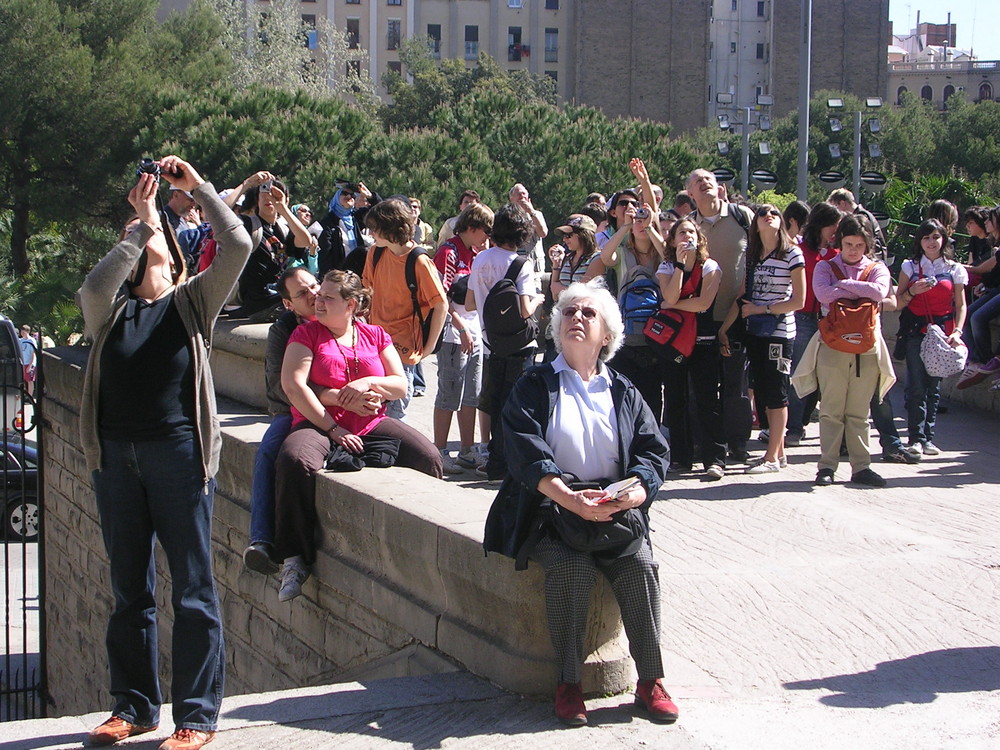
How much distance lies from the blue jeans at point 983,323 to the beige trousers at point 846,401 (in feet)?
9.07

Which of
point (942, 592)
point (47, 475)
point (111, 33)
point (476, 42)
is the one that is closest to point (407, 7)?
point (476, 42)

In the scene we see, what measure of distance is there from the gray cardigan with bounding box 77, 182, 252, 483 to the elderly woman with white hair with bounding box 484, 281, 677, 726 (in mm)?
1111

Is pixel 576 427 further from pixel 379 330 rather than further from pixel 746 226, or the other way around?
pixel 746 226

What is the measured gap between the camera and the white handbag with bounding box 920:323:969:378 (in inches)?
357

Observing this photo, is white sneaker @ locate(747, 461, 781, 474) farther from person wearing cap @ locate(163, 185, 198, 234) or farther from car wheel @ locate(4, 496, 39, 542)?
car wheel @ locate(4, 496, 39, 542)

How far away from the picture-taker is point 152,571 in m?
4.36

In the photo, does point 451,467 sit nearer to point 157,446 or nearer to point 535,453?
point 535,453

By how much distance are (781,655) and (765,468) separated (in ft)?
11.3

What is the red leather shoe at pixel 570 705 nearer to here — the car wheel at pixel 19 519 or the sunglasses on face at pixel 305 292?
the sunglasses on face at pixel 305 292

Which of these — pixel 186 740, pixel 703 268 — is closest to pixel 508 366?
pixel 703 268

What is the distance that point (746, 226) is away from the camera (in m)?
8.51

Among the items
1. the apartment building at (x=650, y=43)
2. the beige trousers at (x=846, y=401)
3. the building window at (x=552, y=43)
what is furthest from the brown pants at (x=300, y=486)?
the building window at (x=552, y=43)

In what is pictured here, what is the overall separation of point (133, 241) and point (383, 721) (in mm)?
1903

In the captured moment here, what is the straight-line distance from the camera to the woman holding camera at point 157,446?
13.7ft
